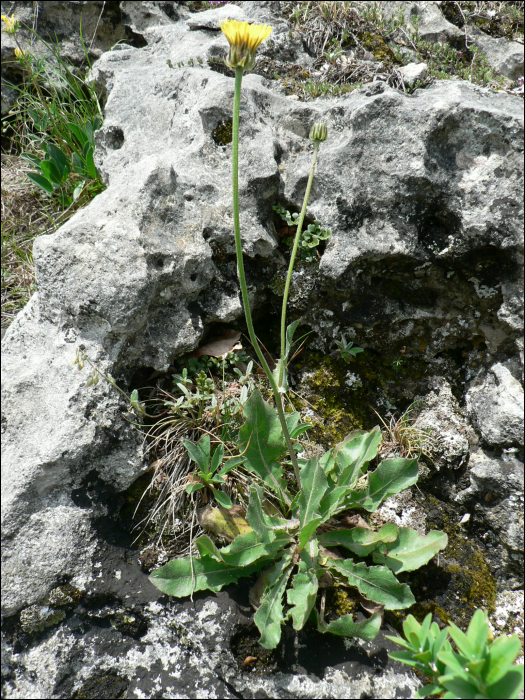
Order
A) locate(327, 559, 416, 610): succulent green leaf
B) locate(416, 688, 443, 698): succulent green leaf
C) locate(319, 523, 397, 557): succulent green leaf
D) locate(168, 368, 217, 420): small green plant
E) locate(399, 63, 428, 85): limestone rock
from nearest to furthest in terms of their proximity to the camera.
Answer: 1. locate(416, 688, 443, 698): succulent green leaf
2. locate(327, 559, 416, 610): succulent green leaf
3. locate(319, 523, 397, 557): succulent green leaf
4. locate(168, 368, 217, 420): small green plant
5. locate(399, 63, 428, 85): limestone rock

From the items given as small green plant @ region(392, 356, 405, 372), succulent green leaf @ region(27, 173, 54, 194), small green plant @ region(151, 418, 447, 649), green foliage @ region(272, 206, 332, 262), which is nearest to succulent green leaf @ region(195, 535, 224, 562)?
small green plant @ region(151, 418, 447, 649)

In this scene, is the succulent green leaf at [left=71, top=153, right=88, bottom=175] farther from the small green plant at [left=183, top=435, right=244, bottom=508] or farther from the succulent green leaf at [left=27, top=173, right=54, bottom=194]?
the small green plant at [left=183, top=435, right=244, bottom=508]

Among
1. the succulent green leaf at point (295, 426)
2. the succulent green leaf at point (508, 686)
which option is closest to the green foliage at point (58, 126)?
the succulent green leaf at point (295, 426)

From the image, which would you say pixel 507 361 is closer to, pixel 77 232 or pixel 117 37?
pixel 77 232

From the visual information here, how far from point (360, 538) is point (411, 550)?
0.74 ft

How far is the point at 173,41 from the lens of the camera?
130 inches

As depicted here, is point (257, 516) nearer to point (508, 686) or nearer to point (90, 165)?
point (508, 686)

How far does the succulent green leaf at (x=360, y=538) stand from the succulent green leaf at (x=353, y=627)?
275 mm

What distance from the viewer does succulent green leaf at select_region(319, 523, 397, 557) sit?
210 centimetres

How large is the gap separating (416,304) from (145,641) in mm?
2058

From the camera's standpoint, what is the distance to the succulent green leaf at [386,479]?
2197mm

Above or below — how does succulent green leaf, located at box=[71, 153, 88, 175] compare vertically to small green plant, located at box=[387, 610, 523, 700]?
above

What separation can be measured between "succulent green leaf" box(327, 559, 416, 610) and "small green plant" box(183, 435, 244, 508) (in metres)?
0.62

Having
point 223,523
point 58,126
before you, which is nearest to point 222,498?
point 223,523
